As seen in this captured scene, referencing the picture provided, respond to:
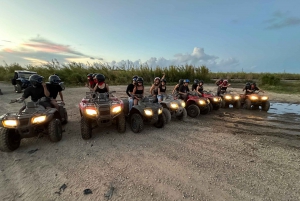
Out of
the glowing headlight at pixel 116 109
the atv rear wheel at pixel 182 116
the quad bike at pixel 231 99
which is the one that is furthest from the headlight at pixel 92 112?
the quad bike at pixel 231 99

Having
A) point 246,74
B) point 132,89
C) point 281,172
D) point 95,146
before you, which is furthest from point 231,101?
point 246,74

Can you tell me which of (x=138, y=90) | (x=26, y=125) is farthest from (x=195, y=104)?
(x=26, y=125)

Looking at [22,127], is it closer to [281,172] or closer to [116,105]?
[116,105]

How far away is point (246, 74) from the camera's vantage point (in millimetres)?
37500

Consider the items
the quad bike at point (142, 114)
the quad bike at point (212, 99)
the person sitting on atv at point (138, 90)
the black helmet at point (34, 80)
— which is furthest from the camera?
the quad bike at point (212, 99)

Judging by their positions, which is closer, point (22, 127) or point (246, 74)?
point (22, 127)

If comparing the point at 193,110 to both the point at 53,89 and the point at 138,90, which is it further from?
the point at 53,89

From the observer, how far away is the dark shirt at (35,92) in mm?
4953

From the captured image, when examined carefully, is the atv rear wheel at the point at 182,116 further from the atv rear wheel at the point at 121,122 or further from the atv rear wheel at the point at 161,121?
the atv rear wheel at the point at 121,122

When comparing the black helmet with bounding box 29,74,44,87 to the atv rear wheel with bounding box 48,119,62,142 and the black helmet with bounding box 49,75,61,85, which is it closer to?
the black helmet with bounding box 49,75,61,85

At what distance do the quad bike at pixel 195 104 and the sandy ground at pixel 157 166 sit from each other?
190 centimetres

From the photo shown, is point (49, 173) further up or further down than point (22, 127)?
further down

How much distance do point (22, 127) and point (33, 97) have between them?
1.34 metres

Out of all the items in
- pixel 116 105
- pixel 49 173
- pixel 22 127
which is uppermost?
pixel 116 105
